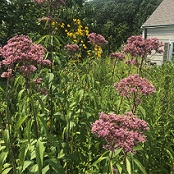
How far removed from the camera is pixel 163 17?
63.3 feet

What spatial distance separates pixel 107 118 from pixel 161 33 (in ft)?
55.6

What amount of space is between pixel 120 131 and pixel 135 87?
3.33 ft

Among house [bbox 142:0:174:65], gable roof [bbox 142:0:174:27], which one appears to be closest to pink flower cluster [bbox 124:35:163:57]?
house [bbox 142:0:174:65]

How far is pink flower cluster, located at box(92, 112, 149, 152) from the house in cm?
1511

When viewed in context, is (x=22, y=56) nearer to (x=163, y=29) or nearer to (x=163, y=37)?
(x=163, y=37)

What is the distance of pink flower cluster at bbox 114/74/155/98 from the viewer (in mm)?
3139

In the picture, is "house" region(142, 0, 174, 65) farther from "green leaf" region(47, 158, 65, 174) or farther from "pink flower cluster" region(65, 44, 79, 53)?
"green leaf" region(47, 158, 65, 174)

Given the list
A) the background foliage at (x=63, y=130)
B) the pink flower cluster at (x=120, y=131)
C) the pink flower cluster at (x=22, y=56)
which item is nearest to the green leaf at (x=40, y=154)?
the background foliage at (x=63, y=130)

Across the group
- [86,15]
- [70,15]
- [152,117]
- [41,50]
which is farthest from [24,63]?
[86,15]

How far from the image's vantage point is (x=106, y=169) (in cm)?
257

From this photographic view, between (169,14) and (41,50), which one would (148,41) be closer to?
(41,50)

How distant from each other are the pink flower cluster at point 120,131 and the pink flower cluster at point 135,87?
2.22 ft

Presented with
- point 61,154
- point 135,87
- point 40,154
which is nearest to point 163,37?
point 135,87

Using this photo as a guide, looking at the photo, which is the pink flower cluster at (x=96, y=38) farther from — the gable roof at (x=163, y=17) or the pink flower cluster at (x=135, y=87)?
the gable roof at (x=163, y=17)
